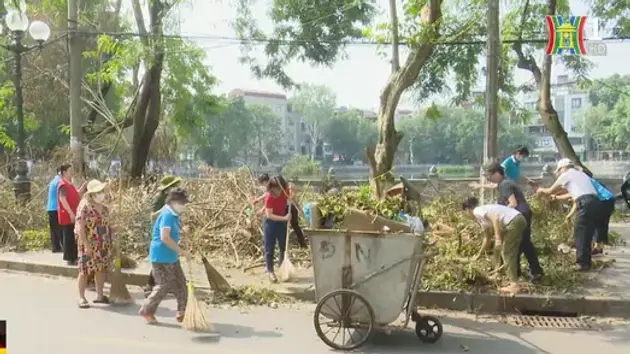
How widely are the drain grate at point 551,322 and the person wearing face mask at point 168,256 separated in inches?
139

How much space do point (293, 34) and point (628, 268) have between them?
1200 cm

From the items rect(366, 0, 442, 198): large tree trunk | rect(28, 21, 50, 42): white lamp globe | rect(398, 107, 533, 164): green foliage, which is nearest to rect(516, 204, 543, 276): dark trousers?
rect(366, 0, 442, 198): large tree trunk

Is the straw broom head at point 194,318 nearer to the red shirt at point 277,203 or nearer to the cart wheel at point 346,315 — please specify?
the cart wheel at point 346,315

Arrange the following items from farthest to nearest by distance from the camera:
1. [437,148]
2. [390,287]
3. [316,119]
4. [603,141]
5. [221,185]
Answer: [316,119], [437,148], [603,141], [221,185], [390,287]

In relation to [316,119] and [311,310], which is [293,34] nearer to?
[311,310]

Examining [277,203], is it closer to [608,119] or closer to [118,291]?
[118,291]

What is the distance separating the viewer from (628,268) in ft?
27.7

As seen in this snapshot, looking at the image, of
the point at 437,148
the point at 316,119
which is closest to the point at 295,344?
the point at 437,148

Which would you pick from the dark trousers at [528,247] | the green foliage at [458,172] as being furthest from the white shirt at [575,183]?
the green foliage at [458,172]

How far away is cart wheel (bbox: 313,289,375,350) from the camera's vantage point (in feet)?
17.4

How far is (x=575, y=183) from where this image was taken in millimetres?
7797

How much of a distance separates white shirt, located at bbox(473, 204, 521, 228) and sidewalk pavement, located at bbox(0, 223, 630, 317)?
886mm

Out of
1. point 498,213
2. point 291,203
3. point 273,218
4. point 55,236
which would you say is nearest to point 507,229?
point 498,213

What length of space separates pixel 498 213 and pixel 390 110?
5059 millimetres
